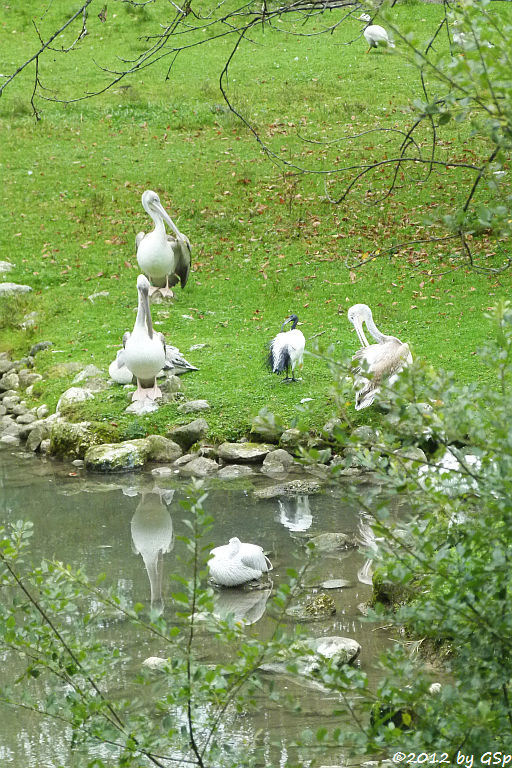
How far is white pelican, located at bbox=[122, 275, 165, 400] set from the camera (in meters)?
10.0

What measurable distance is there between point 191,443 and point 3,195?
9.59m

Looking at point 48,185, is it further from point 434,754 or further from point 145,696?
point 434,754

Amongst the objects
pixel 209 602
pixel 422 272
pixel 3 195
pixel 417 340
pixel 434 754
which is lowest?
pixel 434 754

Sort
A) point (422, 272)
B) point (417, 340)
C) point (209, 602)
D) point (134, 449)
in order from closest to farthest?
point (209, 602)
point (134, 449)
point (417, 340)
point (422, 272)

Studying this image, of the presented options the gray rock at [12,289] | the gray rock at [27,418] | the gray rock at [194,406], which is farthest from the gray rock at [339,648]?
the gray rock at [12,289]

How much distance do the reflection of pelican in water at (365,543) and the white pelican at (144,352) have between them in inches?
126

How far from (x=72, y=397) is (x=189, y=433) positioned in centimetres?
162

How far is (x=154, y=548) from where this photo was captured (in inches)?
298

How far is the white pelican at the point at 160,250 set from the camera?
Answer: 493 inches

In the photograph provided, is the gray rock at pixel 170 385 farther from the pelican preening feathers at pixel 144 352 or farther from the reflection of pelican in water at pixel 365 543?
the reflection of pelican in water at pixel 365 543

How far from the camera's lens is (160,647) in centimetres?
566

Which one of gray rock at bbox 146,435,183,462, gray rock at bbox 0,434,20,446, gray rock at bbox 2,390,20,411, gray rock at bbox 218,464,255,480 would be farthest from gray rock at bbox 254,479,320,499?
gray rock at bbox 2,390,20,411

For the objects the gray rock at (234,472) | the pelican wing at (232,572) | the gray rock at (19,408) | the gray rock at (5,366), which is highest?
the gray rock at (5,366)

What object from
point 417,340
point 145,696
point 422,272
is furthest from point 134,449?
point 422,272
